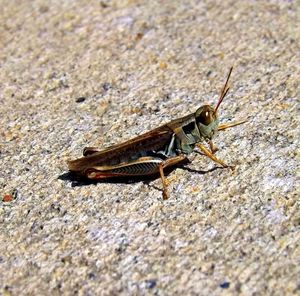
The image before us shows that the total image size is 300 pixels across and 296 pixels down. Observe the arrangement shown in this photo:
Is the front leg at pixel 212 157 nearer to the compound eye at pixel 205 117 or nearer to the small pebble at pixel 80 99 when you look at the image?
the compound eye at pixel 205 117

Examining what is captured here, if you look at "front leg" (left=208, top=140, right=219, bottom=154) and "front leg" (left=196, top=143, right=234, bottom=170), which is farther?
"front leg" (left=208, top=140, right=219, bottom=154)

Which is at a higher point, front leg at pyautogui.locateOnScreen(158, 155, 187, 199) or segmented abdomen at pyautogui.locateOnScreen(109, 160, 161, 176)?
segmented abdomen at pyautogui.locateOnScreen(109, 160, 161, 176)

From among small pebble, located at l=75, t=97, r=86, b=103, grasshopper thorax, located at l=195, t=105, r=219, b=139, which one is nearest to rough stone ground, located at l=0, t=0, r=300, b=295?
small pebble, located at l=75, t=97, r=86, b=103

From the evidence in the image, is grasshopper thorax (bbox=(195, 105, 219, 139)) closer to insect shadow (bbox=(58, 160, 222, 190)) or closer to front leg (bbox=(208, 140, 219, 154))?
front leg (bbox=(208, 140, 219, 154))

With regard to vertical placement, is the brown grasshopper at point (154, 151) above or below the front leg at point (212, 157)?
above

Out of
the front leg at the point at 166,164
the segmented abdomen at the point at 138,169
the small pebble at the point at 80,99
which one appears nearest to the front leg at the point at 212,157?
the front leg at the point at 166,164

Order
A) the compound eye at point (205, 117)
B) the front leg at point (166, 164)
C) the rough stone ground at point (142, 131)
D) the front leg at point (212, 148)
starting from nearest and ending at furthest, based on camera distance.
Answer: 1. the rough stone ground at point (142, 131)
2. the front leg at point (166, 164)
3. the compound eye at point (205, 117)
4. the front leg at point (212, 148)

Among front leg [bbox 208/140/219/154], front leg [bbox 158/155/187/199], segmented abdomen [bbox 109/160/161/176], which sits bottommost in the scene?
front leg [bbox 208/140/219/154]

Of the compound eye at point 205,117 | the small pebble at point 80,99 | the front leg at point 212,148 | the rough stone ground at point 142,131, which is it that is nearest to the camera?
the rough stone ground at point 142,131
